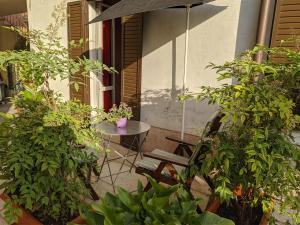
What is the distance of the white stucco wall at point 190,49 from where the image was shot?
3.00m

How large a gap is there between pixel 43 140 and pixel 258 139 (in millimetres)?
1502

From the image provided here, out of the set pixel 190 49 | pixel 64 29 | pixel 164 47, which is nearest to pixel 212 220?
pixel 190 49

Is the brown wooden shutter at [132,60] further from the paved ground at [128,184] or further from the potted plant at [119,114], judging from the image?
the paved ground at [128,184]

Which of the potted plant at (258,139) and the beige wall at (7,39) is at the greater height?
the beige wall at (7,39)

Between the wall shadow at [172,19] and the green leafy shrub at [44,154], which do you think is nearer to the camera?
the green leafy shrub at [44,154]

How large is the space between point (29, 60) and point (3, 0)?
642cm

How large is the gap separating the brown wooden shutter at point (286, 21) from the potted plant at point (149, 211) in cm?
200

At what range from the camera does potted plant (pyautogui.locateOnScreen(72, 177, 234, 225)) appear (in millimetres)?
1396

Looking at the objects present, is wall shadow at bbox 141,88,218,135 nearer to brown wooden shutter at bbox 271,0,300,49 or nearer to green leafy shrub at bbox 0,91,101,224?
brown wooden shutter at bbox 271,0,300,49

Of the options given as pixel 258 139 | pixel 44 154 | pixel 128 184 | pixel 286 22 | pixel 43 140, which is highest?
pixel 286 22

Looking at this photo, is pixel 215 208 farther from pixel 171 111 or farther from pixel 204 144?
pixel 171 111

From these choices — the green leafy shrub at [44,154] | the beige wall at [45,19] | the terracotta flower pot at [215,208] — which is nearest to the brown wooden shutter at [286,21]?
the terracotta flower pot at [215,208]

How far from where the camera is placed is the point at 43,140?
179 cm

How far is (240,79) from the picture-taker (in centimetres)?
168
